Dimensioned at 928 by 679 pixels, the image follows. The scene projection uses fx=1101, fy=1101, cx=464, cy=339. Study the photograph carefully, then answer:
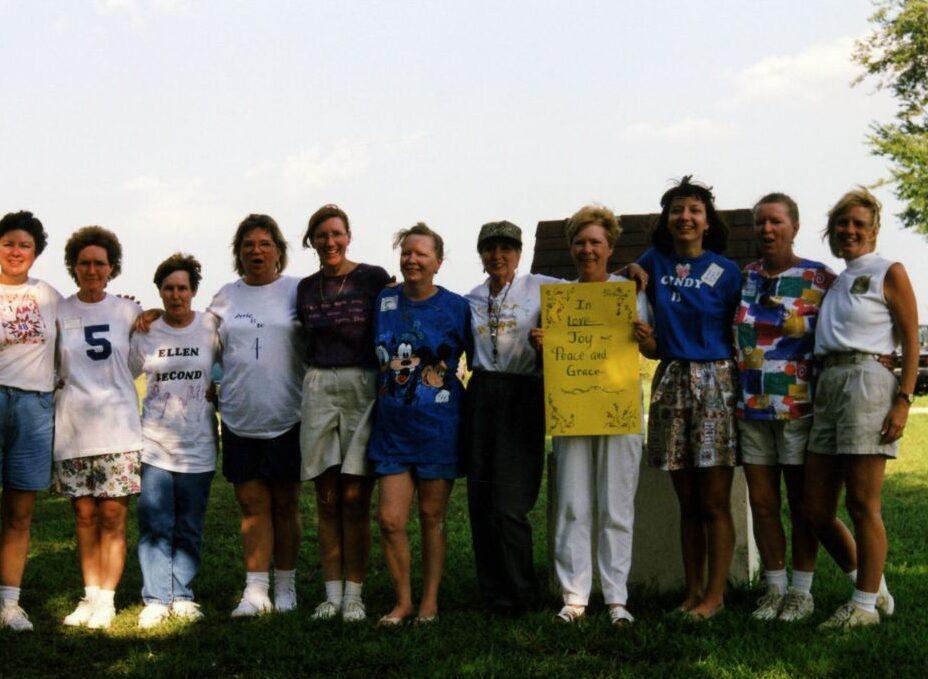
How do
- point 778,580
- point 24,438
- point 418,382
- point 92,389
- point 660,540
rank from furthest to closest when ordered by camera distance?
point 660,540
point 92,389
point 24,438
point 778,580
point 418,382

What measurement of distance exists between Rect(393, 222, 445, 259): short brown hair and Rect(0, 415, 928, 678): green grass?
196cm

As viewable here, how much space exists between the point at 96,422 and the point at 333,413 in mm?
1310

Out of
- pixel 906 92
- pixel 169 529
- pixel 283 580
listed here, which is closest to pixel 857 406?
pixel 283 580

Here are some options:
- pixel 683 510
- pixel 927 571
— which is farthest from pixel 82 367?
A: pixel 927 571

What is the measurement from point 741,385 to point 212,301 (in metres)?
2.98

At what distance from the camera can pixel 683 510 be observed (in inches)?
228

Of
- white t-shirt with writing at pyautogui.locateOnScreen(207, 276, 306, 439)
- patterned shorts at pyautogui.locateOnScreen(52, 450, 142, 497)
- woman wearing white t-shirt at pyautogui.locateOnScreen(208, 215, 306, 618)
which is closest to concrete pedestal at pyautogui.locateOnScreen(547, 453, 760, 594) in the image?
woman wearing white t-shirt at pyautogui.locateOnScreen(208, 215, 306, 618)

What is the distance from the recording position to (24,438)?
5895 mm

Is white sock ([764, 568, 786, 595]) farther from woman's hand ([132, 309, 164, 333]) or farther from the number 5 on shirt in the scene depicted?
the number 5 on shirt

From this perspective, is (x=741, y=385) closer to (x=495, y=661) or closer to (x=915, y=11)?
(x=495, y=661)

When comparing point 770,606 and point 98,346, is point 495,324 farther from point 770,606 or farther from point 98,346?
point 98,346

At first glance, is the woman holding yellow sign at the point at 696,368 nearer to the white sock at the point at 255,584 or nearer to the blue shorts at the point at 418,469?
the blue shorts at the point at 418,469

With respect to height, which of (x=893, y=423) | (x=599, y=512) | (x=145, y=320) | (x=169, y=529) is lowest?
(x=169, y=529)

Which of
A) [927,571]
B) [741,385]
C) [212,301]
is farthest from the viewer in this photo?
[927,571]
